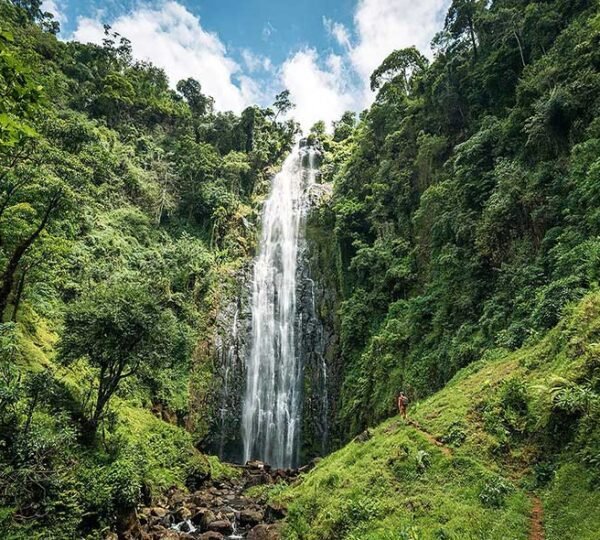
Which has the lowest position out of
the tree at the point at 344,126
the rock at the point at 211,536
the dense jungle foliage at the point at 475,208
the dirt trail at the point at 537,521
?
the rock at the point at 211,536

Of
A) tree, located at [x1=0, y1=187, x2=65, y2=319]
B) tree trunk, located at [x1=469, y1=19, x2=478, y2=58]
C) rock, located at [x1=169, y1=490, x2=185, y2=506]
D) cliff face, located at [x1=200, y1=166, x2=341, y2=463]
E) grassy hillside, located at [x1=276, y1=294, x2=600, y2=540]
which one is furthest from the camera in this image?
cliff face, located at [x1=200, y1=166, x2=341, y2=463]

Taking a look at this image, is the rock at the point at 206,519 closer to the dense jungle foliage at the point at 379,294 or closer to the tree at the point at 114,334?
the dense jungle foliage at the point at 379,294

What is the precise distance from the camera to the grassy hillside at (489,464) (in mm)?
6703

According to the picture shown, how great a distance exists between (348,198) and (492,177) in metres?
14.1

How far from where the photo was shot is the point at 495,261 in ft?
53.7

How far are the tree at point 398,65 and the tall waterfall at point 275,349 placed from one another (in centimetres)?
1227

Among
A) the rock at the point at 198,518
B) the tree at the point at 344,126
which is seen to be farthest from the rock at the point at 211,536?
the tree at the point at 344,126

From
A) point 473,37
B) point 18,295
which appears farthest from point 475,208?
point 18,295

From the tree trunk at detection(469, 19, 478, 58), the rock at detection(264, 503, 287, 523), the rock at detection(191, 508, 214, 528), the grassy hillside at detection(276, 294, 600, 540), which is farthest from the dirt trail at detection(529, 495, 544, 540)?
the tree trunk at detection(469, 19, 478, 58)

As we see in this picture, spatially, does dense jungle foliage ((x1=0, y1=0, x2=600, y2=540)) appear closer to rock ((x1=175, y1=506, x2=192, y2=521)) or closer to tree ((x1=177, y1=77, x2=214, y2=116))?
rock ((x1=175, y1=506, x2=192, y2=521))

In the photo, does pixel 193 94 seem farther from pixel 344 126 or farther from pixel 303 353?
pixel 303 353

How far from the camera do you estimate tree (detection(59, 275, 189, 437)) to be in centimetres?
1349

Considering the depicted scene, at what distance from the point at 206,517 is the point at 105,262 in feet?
52.9

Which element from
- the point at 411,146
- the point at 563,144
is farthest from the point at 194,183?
the point at 563,144
